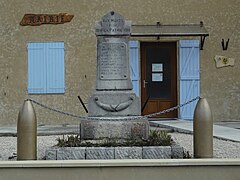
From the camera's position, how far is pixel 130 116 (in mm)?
6504

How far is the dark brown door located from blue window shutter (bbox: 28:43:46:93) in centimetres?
269

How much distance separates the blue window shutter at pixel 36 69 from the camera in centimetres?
1247

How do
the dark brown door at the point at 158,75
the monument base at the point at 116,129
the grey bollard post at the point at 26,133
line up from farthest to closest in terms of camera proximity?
the dark brown door at the point at 158,75, the monument base at the point at 116,129, the grey bollard post at the point at 26,133

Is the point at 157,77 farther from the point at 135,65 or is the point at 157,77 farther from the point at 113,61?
the point at 113,61

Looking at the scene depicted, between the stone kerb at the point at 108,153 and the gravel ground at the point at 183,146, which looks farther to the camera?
the gravel ground at the point at 183,146

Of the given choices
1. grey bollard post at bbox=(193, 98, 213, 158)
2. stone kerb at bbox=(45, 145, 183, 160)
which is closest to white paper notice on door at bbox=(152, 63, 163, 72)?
stone kerb at bbox=(45, 145, 183, 160)

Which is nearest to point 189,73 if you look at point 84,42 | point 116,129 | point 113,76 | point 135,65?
point 135,65

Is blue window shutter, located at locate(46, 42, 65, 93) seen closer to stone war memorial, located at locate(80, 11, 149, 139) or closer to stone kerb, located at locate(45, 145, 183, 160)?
stone war memorial, located at locate(80, 11, 149, 139)

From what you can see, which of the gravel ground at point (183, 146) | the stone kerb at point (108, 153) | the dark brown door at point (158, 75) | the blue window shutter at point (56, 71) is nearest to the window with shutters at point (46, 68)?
the blue window shutter at point (56, 71)

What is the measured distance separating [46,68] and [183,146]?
6.12m

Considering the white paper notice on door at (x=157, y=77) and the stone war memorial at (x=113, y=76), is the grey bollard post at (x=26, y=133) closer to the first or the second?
the stone war memorial at (x=113, y=76)

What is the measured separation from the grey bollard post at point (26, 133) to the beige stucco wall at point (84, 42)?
280 inches

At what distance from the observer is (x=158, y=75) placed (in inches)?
508

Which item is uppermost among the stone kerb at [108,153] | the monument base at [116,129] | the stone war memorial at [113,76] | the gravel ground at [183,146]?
the stone war memorial at [113,76]
